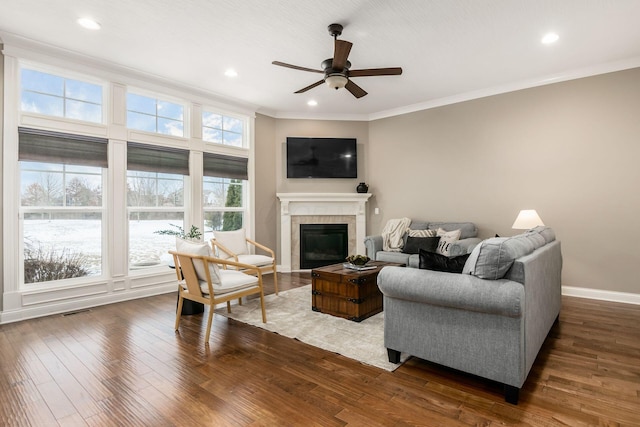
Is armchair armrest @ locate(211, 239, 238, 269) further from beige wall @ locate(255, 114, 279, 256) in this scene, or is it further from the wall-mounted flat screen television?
the wall-mounted flat screen television

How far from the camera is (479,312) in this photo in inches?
79.7

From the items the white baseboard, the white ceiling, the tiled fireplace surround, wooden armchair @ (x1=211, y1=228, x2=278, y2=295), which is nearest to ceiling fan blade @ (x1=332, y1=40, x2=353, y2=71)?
the white ceiling

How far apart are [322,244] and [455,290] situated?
4.36m

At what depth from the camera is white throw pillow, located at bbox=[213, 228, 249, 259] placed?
4651 mm

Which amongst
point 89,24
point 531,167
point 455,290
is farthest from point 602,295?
point 89,24

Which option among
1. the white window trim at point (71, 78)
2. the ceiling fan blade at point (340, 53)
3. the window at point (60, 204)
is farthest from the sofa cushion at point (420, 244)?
the white window trim at point (71, 78)

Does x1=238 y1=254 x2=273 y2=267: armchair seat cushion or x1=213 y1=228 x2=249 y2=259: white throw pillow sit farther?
x1=213 y1=228 x2=249 y2=259: white throw pillow

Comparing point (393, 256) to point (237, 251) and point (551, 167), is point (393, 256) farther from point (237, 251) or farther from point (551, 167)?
point (551, 167)

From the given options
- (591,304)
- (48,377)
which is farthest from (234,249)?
(591,304)

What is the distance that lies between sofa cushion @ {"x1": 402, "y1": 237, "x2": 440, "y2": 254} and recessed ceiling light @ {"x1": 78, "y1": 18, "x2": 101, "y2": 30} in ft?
15.4

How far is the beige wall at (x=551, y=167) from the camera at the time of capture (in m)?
4.13

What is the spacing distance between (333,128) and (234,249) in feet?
10.4

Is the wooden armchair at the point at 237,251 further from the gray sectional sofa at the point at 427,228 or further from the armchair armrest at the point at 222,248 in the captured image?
the gray sectional sofa at the point at 427,228

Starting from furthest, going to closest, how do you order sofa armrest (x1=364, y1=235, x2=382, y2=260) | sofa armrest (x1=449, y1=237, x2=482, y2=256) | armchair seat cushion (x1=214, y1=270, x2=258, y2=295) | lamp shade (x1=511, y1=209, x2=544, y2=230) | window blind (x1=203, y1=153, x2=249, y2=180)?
1. window blind (x1=203, y1=153, x2=249, y2=180)
2. sofa armrest (x1=364, y1=235, x2=382, y2=260)
3. sofa armrest (x1=449, y1=237, x2=482, y2=256)
4. lamp shade (x1=511, y1=209, x2=544, y2=230)
5. armchair seat cushion (x1=214, y1=270, x2=258, y2=295)
